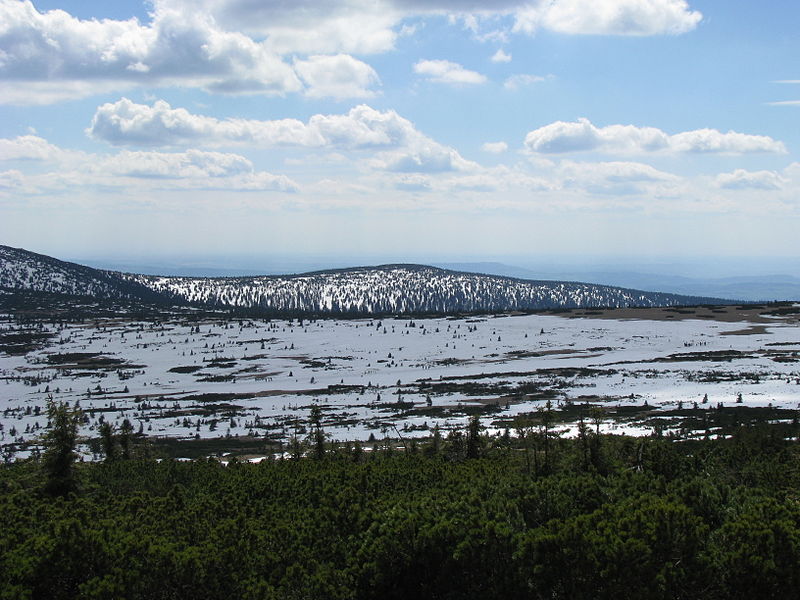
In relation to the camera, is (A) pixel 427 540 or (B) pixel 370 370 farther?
(B) pixel 370 370

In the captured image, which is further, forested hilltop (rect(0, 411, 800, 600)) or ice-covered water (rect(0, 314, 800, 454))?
ice-covered water (rect(0, 314, 800, 454))

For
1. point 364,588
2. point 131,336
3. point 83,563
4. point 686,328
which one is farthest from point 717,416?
point 131,336

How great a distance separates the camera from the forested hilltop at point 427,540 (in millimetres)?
16453

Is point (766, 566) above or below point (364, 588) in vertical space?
above

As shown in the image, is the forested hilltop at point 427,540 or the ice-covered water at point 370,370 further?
the ice-covered water at point 370,370

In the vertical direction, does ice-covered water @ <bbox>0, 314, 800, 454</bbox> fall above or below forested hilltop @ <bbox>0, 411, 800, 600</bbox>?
below

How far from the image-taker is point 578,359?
118 meters

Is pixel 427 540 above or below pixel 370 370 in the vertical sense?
above

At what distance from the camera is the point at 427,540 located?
63.1ft

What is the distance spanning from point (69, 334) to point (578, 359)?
375 feet

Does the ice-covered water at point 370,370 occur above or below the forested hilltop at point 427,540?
below

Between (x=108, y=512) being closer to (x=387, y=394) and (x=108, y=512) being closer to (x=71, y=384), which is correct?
(x=387, y=394)

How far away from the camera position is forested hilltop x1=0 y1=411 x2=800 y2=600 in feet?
54.0

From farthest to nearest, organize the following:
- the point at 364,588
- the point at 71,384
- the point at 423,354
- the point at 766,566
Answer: the point at 423,354 < the point at 71,384 < the point at 364,588 < the point at 766,566
